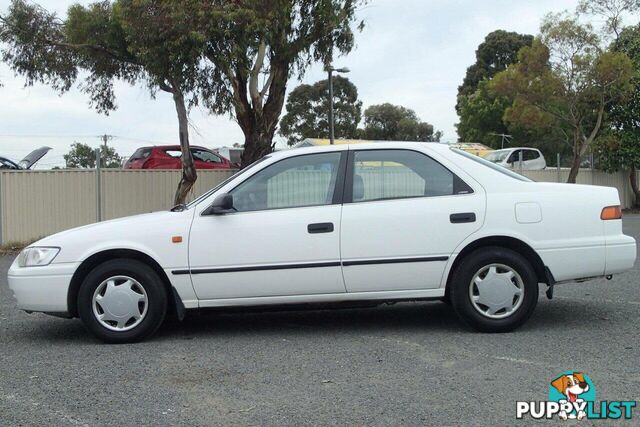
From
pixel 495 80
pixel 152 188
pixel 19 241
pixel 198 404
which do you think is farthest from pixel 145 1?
pixel 495 80

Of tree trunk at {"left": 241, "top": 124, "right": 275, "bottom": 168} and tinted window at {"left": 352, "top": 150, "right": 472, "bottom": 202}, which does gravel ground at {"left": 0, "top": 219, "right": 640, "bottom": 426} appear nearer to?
tinted window at {"left": 352, "top": 150, "right": 472, "bottom": 202}

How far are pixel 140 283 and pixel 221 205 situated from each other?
0.91 meters

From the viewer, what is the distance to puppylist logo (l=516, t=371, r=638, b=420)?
3752mm

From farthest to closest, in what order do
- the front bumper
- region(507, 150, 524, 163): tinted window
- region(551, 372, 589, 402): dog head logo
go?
region(507, 150, 524, 163): tinted window, the front bumper, region(551, 372, 589, 402): dog head logo

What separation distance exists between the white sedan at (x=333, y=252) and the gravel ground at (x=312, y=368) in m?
0.35

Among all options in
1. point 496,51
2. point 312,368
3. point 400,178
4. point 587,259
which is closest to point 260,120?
point 400,178

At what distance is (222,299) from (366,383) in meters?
1.61

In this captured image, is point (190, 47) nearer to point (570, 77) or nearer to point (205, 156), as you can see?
point (205, 156)

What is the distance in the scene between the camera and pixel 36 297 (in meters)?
5.37

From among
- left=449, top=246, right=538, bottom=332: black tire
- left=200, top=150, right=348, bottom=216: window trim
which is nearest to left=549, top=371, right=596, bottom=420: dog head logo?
left=449, top=246, right=538, bottom=332: black tire

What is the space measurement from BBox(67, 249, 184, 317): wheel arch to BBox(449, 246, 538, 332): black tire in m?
2.28

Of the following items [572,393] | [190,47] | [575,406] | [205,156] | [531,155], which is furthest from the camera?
[531,155]

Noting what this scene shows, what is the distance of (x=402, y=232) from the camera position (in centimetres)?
543

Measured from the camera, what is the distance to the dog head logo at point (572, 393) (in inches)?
151
